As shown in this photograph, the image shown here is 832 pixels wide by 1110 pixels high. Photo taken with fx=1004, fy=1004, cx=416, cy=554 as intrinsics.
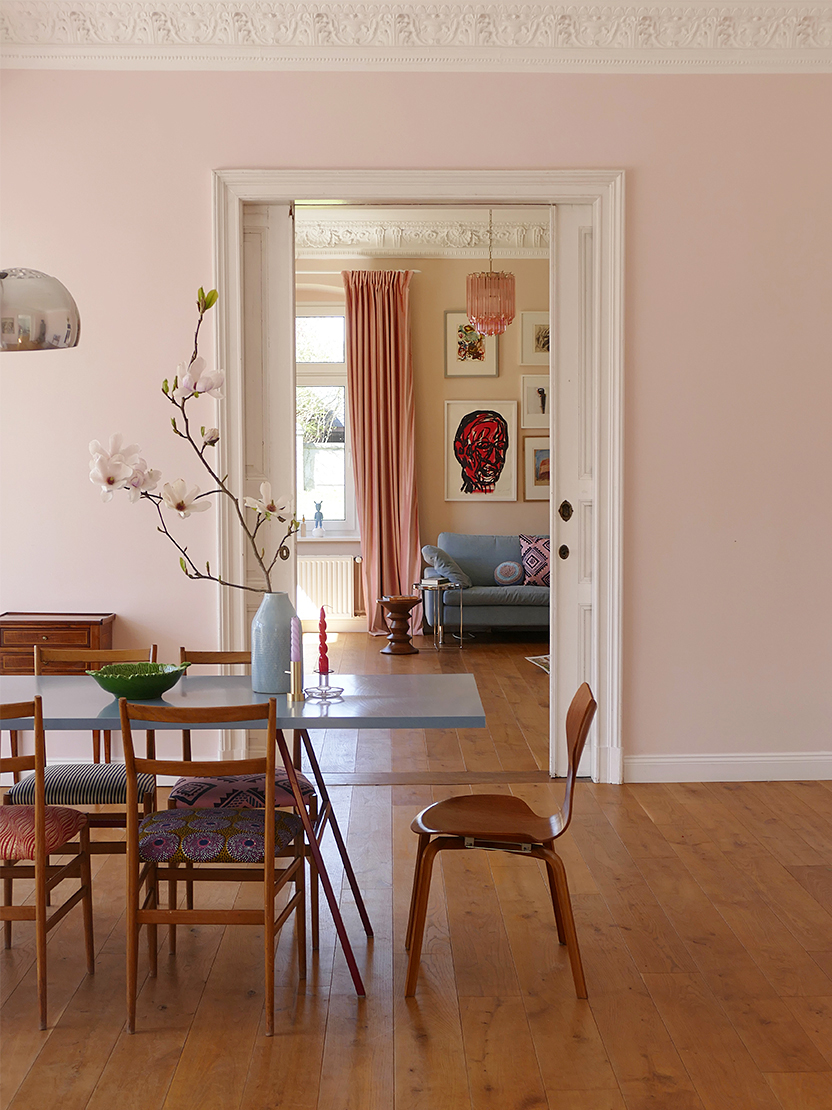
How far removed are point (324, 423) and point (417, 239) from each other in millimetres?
1933

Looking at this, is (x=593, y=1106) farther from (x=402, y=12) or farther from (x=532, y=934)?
(x=402, y=12)

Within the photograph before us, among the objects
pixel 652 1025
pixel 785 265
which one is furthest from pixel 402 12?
pixel 652 1025

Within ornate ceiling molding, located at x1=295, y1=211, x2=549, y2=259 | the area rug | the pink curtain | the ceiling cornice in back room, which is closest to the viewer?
the area rug

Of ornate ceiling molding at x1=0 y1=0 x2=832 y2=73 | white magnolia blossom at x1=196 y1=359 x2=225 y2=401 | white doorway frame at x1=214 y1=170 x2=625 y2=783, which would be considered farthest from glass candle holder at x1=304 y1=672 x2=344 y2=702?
ornate ceiling molding at x1=0 y1=0 x2=832 y2=73

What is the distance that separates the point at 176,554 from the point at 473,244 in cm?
576

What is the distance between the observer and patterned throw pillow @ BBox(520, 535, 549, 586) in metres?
8.96

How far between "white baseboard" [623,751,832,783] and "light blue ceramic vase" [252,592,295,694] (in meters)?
2.28

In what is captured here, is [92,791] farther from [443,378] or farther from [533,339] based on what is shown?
[533,339]

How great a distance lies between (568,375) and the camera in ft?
15.7

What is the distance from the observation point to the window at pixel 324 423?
380 inches

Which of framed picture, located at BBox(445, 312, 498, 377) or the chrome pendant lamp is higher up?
framed picture, located at BBox(445, 312, 498, 377)

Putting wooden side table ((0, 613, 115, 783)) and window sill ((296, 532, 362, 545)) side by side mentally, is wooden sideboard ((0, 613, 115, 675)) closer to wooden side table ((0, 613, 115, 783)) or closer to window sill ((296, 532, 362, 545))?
wooden side table ((0, 613, 115, 783))

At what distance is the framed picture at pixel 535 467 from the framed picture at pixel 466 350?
0.75 m

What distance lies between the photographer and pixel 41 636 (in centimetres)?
444
